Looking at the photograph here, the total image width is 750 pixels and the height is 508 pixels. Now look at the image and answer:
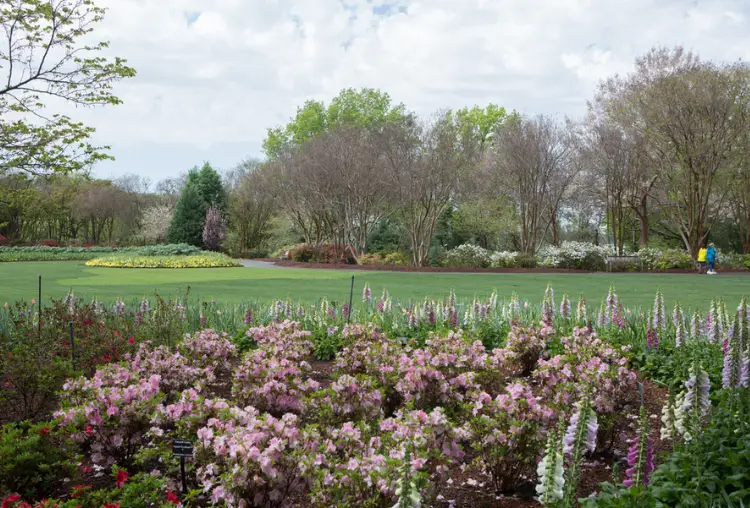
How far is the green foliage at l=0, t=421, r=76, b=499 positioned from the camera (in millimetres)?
3115

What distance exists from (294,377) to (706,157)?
24.9 m

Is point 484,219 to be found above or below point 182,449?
above

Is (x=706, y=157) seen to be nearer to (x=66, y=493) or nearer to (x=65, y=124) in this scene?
(x=65, y=124)

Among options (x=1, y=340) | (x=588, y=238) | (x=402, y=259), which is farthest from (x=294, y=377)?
(x=588, y=238)

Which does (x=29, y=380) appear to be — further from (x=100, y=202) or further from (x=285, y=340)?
(x=100, y=202)

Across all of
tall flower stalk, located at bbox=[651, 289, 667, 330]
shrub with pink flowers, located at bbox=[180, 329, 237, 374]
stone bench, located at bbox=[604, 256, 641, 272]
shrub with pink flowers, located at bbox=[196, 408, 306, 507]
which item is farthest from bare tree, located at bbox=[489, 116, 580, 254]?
shrub with pink flowers, located at bbox=[196, 408, 306, 507]

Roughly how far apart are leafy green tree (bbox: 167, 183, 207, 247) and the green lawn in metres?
18.6

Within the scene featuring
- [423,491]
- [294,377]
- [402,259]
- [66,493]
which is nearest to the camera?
[423,491]

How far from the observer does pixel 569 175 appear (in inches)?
1123

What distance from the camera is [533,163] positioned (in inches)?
1009

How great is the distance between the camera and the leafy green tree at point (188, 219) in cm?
4106

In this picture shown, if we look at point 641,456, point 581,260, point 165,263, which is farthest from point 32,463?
point 165,263

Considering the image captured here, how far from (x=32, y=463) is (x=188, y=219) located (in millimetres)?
39953

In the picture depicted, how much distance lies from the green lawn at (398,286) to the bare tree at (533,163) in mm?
5982
